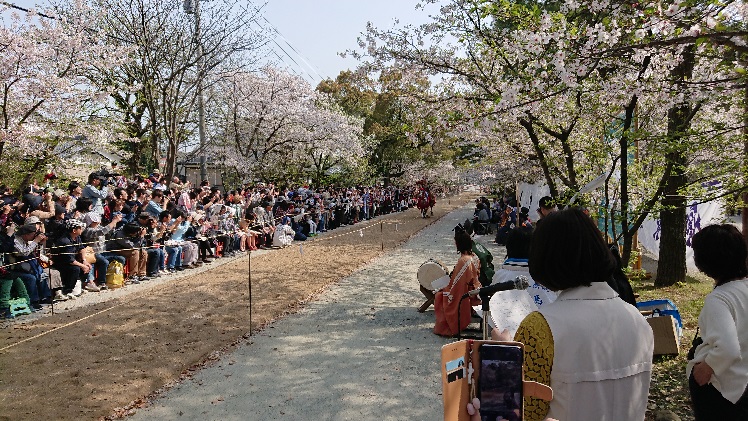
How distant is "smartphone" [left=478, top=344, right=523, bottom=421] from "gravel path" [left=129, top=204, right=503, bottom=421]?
2.84 m

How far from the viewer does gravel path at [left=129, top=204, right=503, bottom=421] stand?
449 cm

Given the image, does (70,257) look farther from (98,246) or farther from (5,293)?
(5,293)

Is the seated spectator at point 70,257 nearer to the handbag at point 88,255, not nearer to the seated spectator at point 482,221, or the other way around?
the handbag at point 88,255

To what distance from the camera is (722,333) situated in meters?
2.36

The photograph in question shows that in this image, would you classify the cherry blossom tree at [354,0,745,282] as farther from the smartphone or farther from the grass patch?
the smartphone

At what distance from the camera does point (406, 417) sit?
438cm

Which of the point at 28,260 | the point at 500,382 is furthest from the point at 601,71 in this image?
the point at 28,260

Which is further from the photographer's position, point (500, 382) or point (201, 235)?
point (201, 235)

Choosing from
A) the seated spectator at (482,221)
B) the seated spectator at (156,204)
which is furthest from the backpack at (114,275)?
the seated spectator at (482,221)

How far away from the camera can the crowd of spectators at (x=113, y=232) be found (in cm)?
808

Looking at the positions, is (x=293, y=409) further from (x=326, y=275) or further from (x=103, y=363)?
(x=326, y=275)

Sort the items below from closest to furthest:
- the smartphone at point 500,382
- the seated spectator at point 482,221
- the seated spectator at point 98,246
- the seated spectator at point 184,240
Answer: the smartphone at point 500,382 < the seated spectator at point 98,246 < the seated spectator at point 184,240 < the seated spectator at point 482,221

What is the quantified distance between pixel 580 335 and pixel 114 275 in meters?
9.82

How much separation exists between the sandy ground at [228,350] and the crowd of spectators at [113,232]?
56 centimetres
